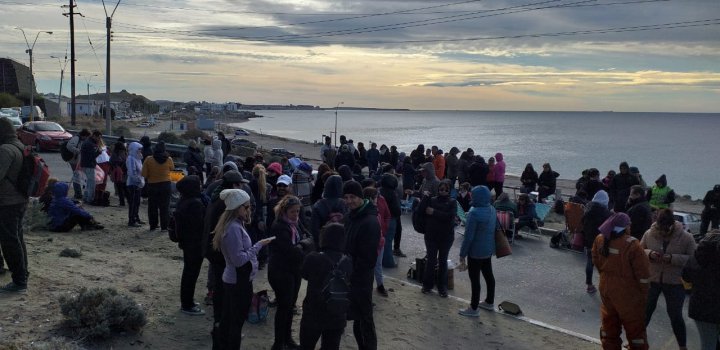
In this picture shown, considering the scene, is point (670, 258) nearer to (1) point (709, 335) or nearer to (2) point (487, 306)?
(1) point (709, 335)

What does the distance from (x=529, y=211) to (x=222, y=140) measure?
9132 millimetres

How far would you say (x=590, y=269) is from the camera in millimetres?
9609

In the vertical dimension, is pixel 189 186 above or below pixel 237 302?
above

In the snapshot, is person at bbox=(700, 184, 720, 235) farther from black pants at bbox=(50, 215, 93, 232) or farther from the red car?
the red car

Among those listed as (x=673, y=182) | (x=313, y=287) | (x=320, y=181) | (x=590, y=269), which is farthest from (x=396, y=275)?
(x=673, y=182)

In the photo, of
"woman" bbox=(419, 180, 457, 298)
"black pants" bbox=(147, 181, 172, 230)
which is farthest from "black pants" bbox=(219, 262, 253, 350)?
"black pants" bbox=(147, 181, 172, 230)

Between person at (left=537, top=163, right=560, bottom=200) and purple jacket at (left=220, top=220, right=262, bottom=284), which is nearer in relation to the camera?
purple jacket at (left=220, top=220, right=262, bottom=284)

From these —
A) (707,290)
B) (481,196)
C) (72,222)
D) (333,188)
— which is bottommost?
(72,222)

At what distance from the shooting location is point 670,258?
6.60 metres

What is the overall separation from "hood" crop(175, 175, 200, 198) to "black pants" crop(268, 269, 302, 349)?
1.51 metres

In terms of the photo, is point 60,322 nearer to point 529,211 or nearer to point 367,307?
point 367,307

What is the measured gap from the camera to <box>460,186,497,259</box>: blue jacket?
804 cm

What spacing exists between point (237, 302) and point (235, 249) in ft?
1.65

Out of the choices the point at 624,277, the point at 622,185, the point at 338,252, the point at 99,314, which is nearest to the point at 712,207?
the point at 622,185
